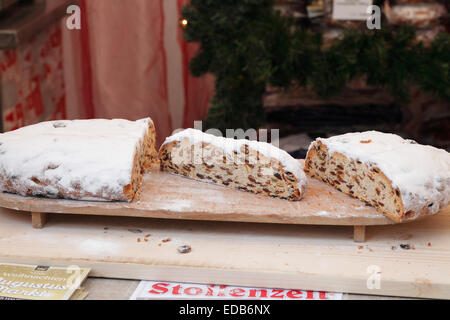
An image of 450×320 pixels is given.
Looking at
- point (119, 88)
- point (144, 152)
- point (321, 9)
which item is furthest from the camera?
point (119, 88)

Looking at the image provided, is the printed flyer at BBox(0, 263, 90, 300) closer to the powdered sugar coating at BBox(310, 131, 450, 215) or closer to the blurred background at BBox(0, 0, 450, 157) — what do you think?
the powdered sugar coating at BBox(310, 131, 450, 215)

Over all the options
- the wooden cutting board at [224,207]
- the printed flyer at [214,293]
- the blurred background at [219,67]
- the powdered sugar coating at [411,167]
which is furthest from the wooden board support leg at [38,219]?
the powdered sugar coating at [411,167]

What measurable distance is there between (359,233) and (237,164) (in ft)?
1.23

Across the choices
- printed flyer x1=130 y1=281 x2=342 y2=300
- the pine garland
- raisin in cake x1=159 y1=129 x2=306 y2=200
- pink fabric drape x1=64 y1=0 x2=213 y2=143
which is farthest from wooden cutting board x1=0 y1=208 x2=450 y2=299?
pink fabric drape x1=64 y1=0 x2=213 y2=143

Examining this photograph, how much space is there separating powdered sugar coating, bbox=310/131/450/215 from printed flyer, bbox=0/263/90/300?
765 millimetres

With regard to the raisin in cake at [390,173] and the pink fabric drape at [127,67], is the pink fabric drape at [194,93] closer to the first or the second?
the pink fabric drape at [127,67]

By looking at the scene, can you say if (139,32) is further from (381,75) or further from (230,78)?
(381,75)

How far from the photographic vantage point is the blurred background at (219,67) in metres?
1.70

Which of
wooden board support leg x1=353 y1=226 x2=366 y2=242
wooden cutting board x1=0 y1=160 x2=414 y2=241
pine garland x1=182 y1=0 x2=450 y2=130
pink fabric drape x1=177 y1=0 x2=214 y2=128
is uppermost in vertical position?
pine garland x1=182 y1=0 x2=450 y2=130

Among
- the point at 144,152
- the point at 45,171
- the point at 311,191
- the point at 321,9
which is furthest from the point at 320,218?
the point at 321,9

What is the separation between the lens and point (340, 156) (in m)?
1.46

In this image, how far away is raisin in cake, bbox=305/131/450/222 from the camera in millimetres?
1283

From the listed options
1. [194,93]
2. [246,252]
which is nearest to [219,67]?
[194,93]
